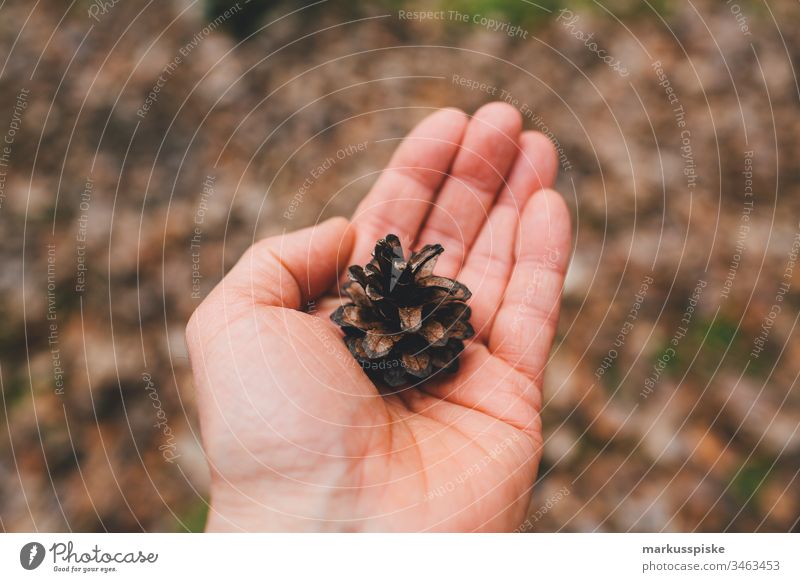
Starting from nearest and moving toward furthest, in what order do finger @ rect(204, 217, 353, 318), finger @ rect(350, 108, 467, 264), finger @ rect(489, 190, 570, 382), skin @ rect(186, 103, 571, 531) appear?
1. skin @ rect(186, 103, 571, 531)
2. finger @ rect(204, 217, 353, 318)
3. finger @ rect(489, 190, 570, 382)
4. finger @ rect(350, 108, 467, 264)

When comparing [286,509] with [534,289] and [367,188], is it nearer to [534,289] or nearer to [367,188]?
[534,289]

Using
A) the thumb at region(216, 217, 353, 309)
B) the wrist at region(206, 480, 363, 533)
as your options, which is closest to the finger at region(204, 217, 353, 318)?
the thumb at region(216, 217, 353, 309)

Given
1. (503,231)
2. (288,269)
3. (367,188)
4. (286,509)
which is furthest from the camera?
(367,188)

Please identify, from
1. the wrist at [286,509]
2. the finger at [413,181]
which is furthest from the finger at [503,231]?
the wrist at [286,509]

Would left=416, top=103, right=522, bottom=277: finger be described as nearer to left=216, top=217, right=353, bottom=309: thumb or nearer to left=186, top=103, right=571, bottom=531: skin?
left=186, top=103, right=571, bottom=531: skin

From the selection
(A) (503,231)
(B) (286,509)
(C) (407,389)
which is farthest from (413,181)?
(B) (286,509)
